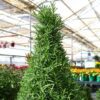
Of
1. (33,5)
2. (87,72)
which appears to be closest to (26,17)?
(33,5)

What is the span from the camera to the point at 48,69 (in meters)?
2.43

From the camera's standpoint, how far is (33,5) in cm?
1050

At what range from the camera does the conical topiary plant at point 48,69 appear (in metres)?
2.39

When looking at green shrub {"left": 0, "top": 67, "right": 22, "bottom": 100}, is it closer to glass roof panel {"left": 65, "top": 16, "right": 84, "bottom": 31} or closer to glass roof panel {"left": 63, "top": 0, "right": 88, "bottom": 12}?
glass roof panel {"left": 63, "top": 0, "right": 88, "bottom": 12}

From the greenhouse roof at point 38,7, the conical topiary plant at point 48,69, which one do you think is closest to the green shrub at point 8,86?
the conical topiary plant at point 48,69

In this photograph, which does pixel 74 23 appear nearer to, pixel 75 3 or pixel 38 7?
pixel 75 3

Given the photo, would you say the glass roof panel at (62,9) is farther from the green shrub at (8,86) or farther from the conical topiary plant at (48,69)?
the conical topiary plant at (48,69)

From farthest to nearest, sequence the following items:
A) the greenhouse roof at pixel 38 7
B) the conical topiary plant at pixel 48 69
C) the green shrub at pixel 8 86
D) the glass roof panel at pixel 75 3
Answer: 1. the glass roof panel at pixel 75 3
2. the greenhouse roof at pixel 38 7
3. the green shrub at pixel 8 86
4. the conical topiary plant at pixel 48 69

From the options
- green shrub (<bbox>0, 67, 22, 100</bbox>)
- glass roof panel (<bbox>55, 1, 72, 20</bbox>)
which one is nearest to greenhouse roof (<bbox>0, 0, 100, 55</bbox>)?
glass roof panel (<bbox>55, 1, 72, 20</bbox>)

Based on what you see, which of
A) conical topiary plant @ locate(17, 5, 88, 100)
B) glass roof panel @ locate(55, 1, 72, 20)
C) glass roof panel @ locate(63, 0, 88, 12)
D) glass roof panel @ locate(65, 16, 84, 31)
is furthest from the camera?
glass roof panel @ locate(65, 16, 84, 31)

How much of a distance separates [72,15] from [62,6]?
1.67m

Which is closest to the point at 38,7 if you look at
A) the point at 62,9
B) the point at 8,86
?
the point at 62,9

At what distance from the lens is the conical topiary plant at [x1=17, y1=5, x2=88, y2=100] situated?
239cm

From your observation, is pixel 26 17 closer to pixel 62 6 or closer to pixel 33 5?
pixel 62 6
